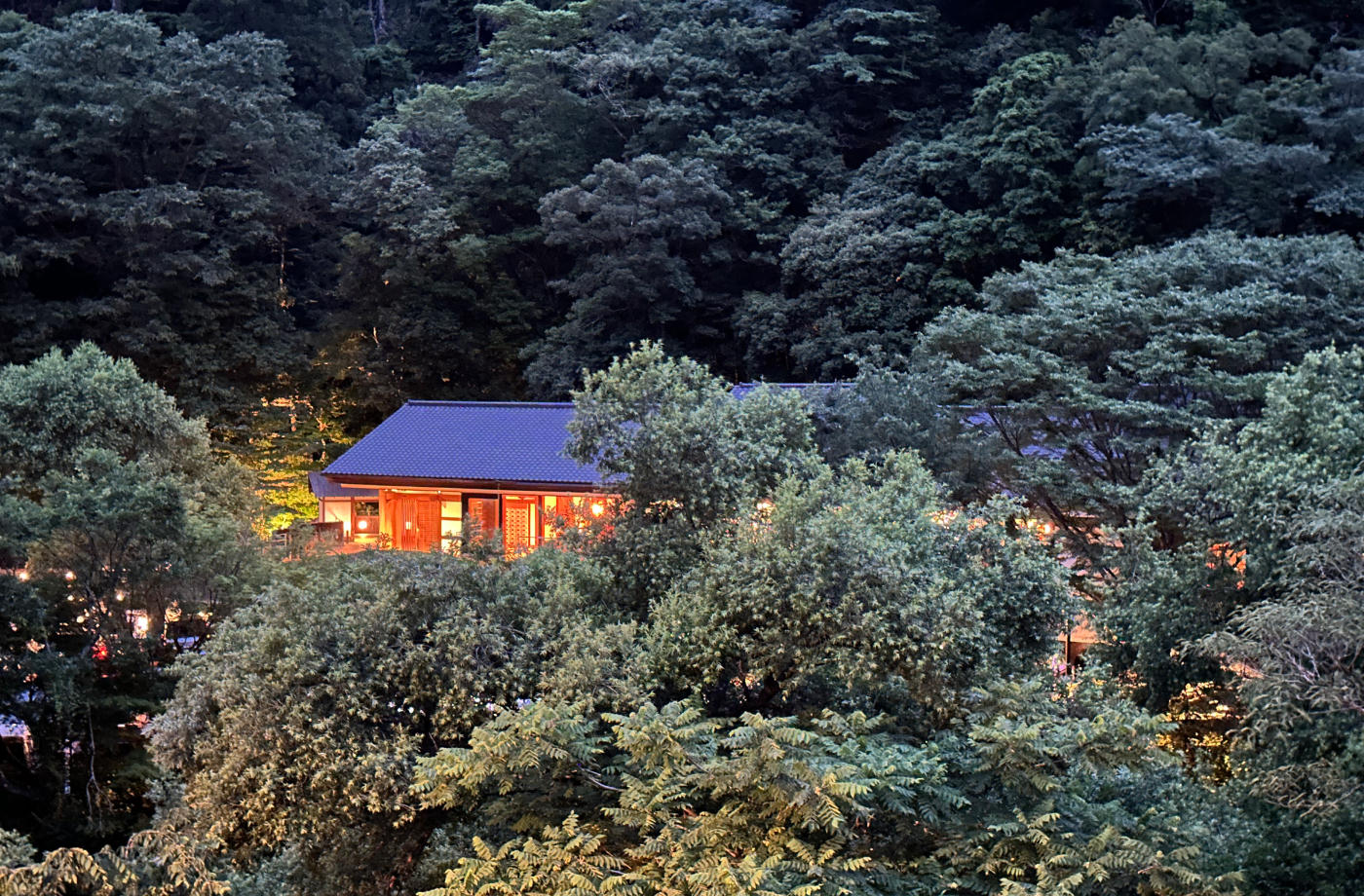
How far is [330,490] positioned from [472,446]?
5.67 meters

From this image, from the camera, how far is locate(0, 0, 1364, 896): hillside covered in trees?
8.38 metres

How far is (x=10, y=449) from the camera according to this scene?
14445 mm

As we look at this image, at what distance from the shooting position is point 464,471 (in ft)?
68.8

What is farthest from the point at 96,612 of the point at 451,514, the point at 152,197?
the point at 152,197

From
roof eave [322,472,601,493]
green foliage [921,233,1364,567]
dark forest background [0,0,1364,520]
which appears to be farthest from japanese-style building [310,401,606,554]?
green foliage [921,233,1364,567]

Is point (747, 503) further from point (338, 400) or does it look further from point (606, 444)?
point (338, 400)

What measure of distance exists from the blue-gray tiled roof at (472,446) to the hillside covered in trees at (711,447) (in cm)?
374

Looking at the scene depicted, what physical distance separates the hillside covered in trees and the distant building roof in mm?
1034

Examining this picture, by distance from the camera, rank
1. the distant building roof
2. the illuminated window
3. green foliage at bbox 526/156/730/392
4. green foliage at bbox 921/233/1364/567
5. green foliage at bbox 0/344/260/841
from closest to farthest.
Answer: green foliage at bbox 0/344/260/841 < green foliage at bbox 921/233/1364/567 < the illuminated window < the distant building roof < green foliage at bbox 526/156/730/392

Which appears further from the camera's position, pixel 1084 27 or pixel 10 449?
pixel 1084 27

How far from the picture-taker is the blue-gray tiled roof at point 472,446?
20.6 metres

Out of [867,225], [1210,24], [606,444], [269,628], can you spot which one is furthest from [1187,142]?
[269,628]

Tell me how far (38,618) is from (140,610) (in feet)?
4.32

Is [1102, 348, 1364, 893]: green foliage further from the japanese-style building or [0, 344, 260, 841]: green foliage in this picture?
the japanese-style building
